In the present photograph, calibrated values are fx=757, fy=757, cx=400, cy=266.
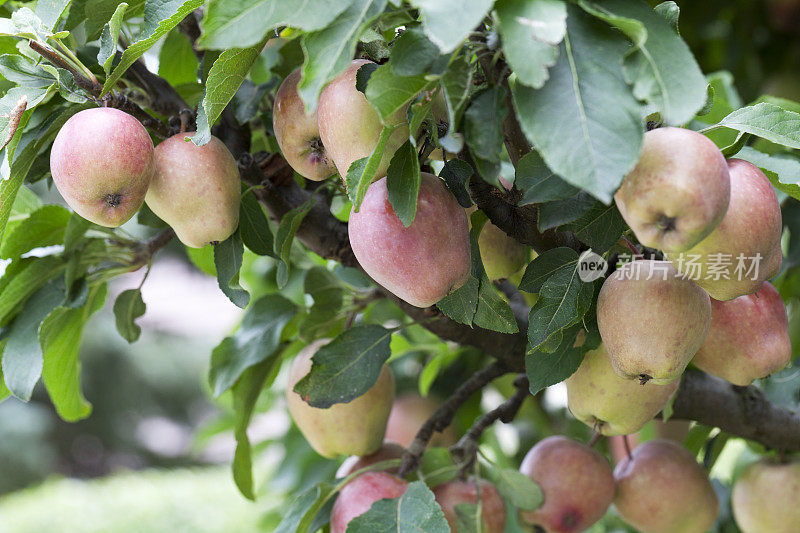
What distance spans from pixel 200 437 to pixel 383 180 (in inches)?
29.9

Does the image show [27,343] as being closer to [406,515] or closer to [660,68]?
[406,515]

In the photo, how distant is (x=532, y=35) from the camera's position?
299 millimetres

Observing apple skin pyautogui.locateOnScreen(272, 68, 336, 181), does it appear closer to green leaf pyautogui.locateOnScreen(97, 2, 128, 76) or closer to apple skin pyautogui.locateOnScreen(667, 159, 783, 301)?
green leaf pyautogui.locateOnScreen(97, 2, 128, 76)

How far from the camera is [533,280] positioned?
17.5 inches

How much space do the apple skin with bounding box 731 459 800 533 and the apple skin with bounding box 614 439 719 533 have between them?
0.06 meters

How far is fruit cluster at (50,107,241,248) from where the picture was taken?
0.41 meters

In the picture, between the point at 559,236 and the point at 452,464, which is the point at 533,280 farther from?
the point at 452,464

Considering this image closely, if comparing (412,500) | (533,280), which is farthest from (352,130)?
(412,500)

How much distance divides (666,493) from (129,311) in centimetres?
48

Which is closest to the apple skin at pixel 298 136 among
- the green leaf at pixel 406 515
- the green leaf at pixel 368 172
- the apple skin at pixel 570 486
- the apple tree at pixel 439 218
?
the apple tree at pixel 439 218

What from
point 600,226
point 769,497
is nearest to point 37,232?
point 600,226

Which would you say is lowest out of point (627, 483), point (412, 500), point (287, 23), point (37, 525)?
point (37, 525)

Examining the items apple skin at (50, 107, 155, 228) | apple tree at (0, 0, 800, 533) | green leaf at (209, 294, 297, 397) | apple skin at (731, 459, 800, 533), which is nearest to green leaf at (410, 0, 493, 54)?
apple tree at (0, 0, 800, 533)

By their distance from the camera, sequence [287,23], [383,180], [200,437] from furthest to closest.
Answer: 1. [200,437]
2. [383,180]
3. [287,23]
